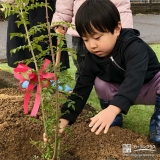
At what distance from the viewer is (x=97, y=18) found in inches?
74.0

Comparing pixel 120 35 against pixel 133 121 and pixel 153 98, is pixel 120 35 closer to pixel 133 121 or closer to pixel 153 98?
pixel 153 98

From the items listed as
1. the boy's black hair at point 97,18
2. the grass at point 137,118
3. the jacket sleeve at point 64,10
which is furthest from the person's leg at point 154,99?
the jacket sleeve at point 64,10

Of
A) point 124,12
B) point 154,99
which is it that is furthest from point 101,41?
point 124,12

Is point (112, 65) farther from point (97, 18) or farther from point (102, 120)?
point (102, 120)

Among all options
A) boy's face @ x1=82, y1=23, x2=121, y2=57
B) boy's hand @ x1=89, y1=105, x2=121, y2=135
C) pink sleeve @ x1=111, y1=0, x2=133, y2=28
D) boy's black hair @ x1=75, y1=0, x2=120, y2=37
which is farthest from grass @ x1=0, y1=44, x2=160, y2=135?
boy's hand @ x1=89, y1=105, x2=121, y2=135

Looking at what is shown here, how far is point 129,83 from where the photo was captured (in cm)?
175

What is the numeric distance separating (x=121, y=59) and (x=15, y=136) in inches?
29.5

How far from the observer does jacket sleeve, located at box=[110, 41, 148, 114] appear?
166 cm

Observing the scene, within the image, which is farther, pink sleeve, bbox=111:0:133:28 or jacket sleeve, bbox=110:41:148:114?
pink sleeve, bbox=111:0:133:28

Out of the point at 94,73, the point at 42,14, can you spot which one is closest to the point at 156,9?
the point at 42,14

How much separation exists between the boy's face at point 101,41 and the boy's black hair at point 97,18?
0.02 m

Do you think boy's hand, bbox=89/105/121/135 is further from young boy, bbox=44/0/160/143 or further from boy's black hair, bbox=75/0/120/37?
boy's black hair, bbox=75/0/120/37

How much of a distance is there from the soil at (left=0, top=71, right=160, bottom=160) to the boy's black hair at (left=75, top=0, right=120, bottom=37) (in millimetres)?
573

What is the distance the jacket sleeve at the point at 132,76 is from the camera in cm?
166
